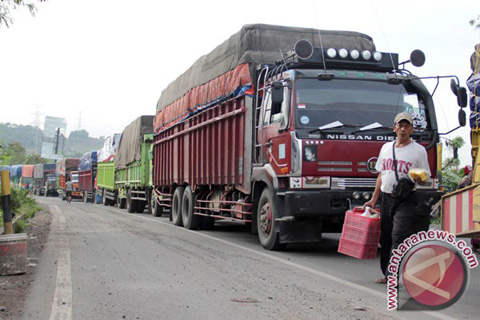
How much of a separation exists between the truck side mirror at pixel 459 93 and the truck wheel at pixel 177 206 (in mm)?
9217

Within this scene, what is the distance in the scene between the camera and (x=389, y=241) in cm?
632

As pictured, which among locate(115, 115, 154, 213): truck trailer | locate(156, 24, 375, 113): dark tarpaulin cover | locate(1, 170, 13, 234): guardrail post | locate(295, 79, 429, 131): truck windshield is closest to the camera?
locate(1, 170, 13, 234): guardrail post

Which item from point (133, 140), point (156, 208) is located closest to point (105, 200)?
point (133, 140)

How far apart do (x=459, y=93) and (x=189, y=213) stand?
28.0ft

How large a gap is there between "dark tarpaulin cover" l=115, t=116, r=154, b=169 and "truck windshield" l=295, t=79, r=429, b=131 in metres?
14.2

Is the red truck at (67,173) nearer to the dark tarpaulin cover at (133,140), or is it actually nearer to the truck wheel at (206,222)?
the dark tarpaulin cover at (133,140)

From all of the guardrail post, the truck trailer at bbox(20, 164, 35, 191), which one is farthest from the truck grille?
the truck trailer at bbox(20, 164, 35, 191)

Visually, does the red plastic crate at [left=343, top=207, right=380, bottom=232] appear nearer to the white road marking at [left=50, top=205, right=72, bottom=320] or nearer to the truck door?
the truck door

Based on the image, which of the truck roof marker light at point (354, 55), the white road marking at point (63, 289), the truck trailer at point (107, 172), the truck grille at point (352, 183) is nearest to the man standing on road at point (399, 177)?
the truck grille at point (352, 183)

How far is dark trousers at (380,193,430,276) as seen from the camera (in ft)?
19.4

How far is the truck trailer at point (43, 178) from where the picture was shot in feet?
209

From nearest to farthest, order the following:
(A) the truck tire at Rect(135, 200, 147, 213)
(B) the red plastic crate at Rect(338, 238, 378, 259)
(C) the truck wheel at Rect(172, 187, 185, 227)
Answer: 1. (B) the red plastic crate at Rect(338, 238, 378, 259)
2. (C) the truck wheel at Rect(172, 187, 185, 227)
3. (A) the truck tire at Rect(135, 200, 147, 213)

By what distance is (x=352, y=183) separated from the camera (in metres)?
8.59

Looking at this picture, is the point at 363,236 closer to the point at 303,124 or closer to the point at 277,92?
the point at 303,124
